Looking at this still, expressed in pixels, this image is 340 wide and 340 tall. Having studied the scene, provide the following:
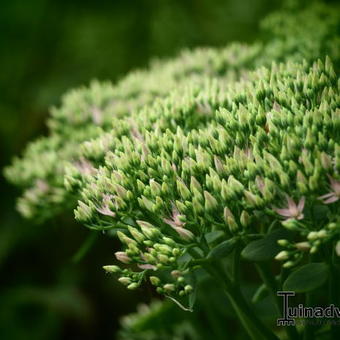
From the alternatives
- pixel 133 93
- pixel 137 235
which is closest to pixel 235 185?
pixel 137 235

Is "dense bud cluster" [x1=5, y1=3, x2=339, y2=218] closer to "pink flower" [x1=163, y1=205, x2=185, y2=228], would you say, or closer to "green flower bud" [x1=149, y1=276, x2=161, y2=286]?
"pink flower" [x1=163, y1=205, x2=185, y2=228]

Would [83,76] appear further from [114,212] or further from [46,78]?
[114,212]

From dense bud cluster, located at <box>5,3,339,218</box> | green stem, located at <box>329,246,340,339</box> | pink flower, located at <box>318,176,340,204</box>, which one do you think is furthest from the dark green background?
pink flower, located at <box>318,176,340,204</box>

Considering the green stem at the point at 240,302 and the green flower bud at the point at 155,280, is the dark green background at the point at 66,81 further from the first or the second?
the green flower bud at the point at 155,280

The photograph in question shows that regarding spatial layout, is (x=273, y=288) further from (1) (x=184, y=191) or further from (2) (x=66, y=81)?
(2) (x=66, y=81)

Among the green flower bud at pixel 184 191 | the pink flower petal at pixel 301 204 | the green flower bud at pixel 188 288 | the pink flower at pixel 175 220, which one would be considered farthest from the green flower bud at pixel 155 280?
the pink flower petal at pixel 301 204

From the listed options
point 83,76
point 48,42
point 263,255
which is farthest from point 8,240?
point 263,255

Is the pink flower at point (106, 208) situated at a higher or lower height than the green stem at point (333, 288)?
higher
